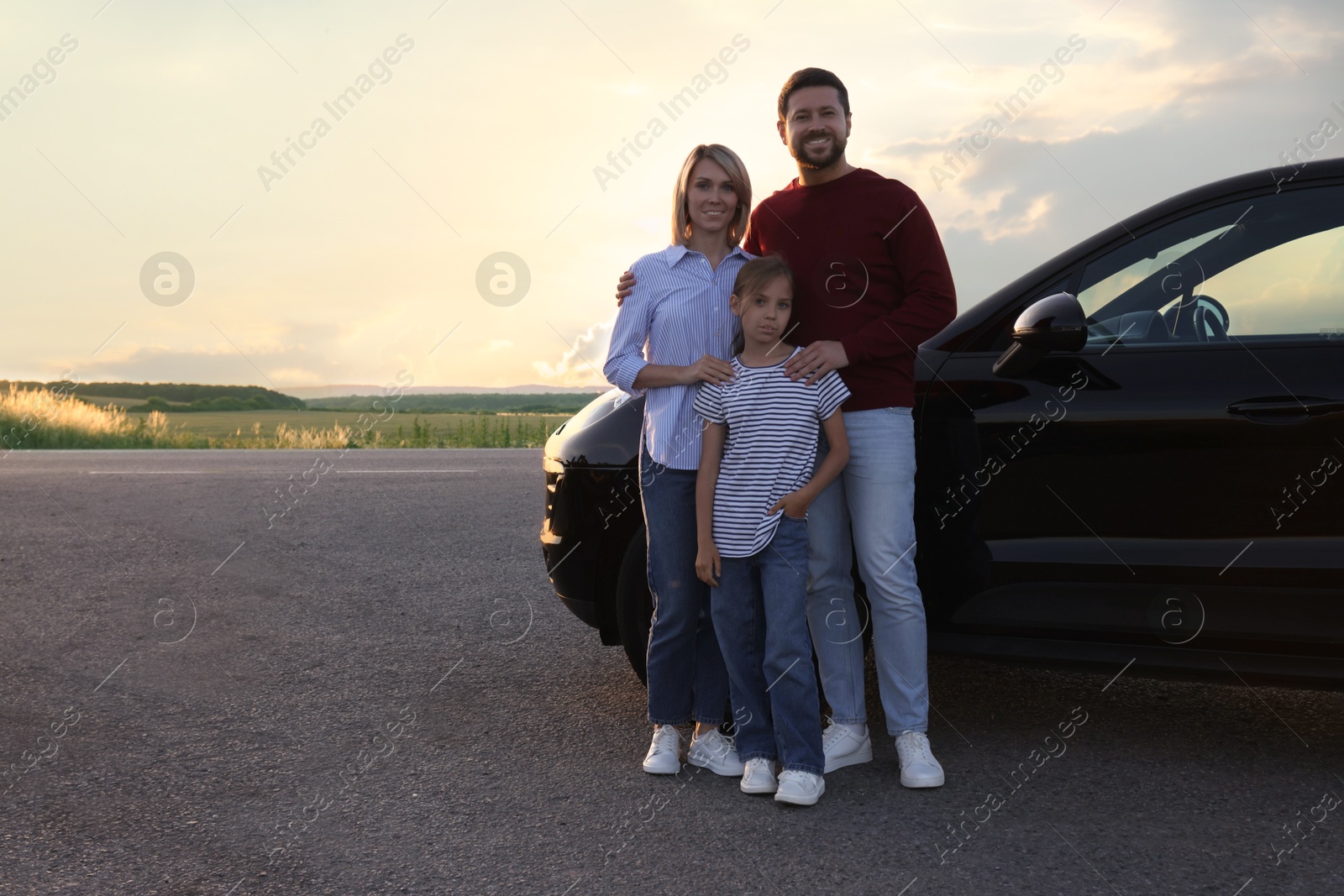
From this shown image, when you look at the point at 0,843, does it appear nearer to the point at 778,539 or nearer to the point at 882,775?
the point at 778,539

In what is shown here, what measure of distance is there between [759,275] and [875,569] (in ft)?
3.09

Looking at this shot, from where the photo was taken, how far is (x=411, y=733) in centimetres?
366

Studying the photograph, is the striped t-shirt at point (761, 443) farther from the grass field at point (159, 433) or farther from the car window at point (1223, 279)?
the grass field at point (159, 433)

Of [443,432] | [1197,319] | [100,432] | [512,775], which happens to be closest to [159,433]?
[100,432]

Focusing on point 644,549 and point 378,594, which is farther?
point 378,594

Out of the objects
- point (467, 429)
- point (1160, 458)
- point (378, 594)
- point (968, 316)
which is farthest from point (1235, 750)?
point (467, 429)

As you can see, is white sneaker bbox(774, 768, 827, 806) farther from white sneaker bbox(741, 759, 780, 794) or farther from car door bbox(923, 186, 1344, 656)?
car door bbox(923, 186, 1344, 656)

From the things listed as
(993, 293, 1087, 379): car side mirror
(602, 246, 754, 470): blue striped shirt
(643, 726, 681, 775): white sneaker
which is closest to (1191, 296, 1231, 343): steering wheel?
(993, 293, 1087, 379): car side mirror

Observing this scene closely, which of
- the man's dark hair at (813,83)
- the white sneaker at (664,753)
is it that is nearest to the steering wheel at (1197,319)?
the man's dark hair at (813,83)

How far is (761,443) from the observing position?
10.1 feet

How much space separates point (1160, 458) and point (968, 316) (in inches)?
28.4

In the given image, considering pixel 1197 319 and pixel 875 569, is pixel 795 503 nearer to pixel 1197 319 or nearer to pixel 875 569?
pixel 875 569

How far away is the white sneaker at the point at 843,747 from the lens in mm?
3281

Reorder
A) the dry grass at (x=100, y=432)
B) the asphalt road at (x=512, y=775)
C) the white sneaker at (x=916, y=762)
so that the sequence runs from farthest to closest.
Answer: the dry grass at (x=100, y=432)
the white sneaker at (x=916, y=762)
the asphalt road at (x=512, y=775)
